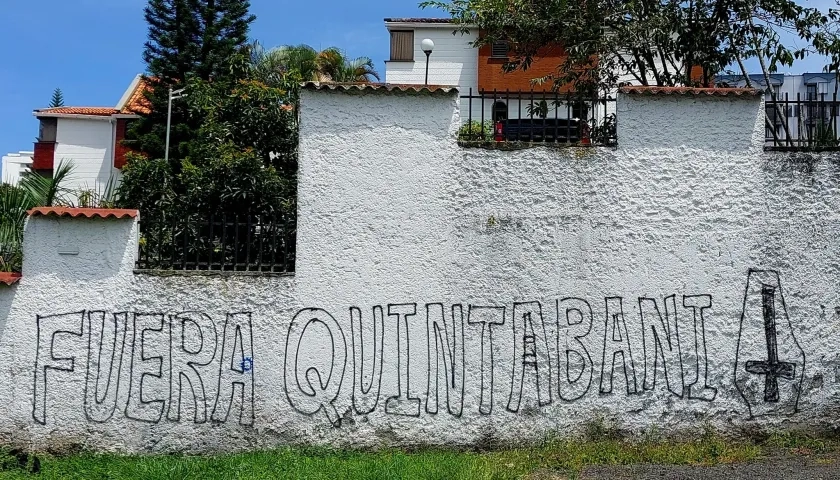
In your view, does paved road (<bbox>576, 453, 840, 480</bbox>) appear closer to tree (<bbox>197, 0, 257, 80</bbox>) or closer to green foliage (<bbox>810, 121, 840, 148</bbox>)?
green foliage (<bbox>810, 121, 840, 148</bbox>)

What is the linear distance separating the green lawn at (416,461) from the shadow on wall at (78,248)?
5.45 ft

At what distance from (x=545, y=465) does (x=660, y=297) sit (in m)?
1.89

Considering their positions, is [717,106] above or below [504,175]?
above

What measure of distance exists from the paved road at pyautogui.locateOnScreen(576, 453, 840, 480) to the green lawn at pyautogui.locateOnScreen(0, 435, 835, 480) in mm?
166

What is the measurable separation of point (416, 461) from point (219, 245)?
2774 millimetres

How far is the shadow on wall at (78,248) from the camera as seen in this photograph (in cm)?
659

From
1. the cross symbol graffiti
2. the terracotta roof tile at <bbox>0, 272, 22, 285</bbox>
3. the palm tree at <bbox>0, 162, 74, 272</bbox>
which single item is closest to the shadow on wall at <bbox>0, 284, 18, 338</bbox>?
the terracotta roof tile at <bbox>0, 272, 22, 285</bbox>

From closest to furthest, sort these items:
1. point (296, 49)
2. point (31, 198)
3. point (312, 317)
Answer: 1. point (312, 317)
2. point (31, 198)
3. point (296, 49)

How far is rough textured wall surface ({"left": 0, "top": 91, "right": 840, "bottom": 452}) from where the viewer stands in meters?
6.61

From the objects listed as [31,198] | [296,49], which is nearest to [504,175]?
[31,198]

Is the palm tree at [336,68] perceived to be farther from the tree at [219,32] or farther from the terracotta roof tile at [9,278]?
the terracotta roof tile at [9,278]

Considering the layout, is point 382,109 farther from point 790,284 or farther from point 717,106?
point 790,284

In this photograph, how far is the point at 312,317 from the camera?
21.9 feet

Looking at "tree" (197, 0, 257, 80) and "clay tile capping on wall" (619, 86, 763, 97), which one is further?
"tree" (197, 0, 257, 80)
